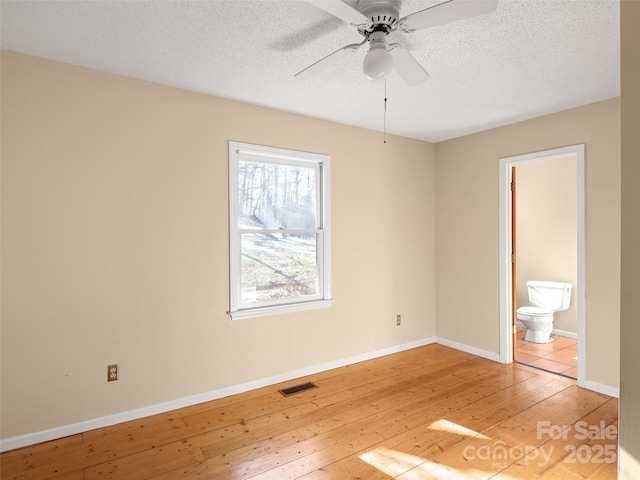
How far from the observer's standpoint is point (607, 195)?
10.3 ft

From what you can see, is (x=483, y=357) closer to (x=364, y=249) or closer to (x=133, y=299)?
(x=364, y=249)

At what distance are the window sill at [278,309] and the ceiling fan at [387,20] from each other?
6.84 feet

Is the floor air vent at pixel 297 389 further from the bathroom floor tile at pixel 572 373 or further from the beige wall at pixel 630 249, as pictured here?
the beige wall at pixel 630 249

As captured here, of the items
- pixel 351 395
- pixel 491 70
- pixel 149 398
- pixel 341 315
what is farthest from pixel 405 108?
pixel 149 398

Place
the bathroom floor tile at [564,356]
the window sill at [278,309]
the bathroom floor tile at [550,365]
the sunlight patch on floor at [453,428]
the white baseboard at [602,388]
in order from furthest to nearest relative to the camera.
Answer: the bathroom floor tile at [564,356]
the bathroom floor tile at [550,365]
the window sill at [278,309]
the white baseboard at [602,388]
the sunlight patch on floor at [453,428]

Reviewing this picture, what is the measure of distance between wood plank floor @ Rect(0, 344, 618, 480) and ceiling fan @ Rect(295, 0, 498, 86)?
223 centimetres

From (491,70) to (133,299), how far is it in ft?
10.1

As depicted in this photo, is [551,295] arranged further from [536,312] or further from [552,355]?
[552,355]

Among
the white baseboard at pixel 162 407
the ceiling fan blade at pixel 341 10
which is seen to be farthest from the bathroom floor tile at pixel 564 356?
the ceiling fan blade at pixel 341 10

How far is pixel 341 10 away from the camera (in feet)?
5.16

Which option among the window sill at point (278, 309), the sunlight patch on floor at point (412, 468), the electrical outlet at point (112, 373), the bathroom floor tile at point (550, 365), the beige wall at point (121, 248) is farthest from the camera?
the bathroom floor tile at point (550, 365)

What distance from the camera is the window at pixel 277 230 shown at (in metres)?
3.30

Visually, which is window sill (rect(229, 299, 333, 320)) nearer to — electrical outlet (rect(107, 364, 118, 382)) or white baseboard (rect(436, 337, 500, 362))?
electrical outlet (rect(107, 364, 118, 382))

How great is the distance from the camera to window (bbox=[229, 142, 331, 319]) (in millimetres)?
3301
